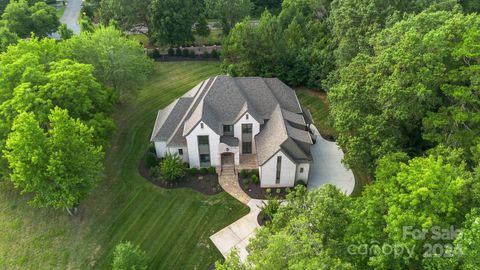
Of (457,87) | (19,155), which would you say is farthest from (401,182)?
(19,155)

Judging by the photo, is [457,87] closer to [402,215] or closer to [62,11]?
[402,215]

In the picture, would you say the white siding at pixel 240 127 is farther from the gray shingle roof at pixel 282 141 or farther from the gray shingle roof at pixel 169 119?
the gray shingle roof at pixel 169 119

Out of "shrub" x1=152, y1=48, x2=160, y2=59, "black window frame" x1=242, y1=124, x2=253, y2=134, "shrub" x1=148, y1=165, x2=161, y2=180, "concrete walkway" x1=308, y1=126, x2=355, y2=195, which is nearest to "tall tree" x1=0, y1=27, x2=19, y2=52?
"shrub" x1=152, y1=48, x2=160, y2=59

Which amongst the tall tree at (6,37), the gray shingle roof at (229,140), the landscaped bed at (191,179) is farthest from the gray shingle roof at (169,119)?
→ the tall tree at (6,37)

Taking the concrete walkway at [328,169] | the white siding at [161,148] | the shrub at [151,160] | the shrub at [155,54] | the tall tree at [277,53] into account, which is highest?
the tall tree at [277,53]

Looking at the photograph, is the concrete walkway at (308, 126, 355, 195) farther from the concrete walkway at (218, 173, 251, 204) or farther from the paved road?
the paved road

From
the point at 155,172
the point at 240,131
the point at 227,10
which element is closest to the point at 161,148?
the point at 155,172
